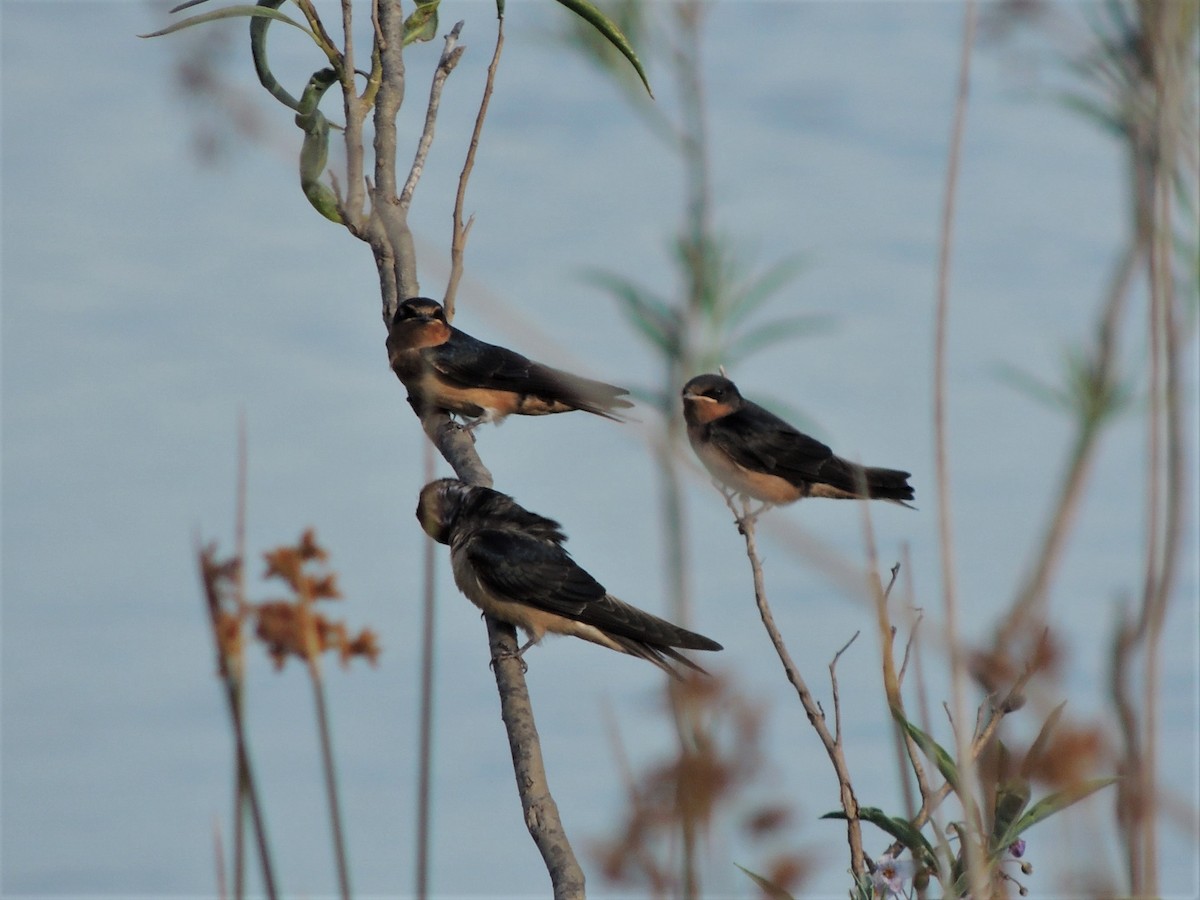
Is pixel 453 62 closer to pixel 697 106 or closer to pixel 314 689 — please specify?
pixel 697 106

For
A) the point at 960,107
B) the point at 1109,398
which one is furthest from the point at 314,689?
the point at 1109,398

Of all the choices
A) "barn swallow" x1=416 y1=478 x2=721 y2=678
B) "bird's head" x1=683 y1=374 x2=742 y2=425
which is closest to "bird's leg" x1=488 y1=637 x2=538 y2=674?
"barn swallow" x1=416 y1=478 x2=721 y2=678

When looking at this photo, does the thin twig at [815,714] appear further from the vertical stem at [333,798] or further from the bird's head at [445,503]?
the bird's head at [445,503]

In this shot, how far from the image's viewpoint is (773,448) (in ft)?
19.5

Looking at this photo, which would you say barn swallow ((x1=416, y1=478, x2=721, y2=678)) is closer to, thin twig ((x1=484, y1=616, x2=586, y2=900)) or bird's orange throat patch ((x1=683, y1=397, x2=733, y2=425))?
thin twig ((x1=484, y1=616, x2=586, y2=900))

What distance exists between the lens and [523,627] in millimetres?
4301

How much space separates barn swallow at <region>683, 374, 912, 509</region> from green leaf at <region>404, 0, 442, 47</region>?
77.9 inches

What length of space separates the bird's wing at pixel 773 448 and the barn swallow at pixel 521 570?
5.97ft

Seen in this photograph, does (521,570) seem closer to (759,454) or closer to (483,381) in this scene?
(483,381)

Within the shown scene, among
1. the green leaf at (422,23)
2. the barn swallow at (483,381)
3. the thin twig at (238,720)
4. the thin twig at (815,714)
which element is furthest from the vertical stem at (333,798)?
the barn swallow at (483,381)

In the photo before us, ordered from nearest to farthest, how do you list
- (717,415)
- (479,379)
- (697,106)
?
(697,106), (479,379), (717,415)

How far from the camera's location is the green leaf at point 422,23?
4.41m

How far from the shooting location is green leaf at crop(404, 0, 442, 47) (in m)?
4.41

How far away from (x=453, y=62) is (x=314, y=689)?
2493mm
